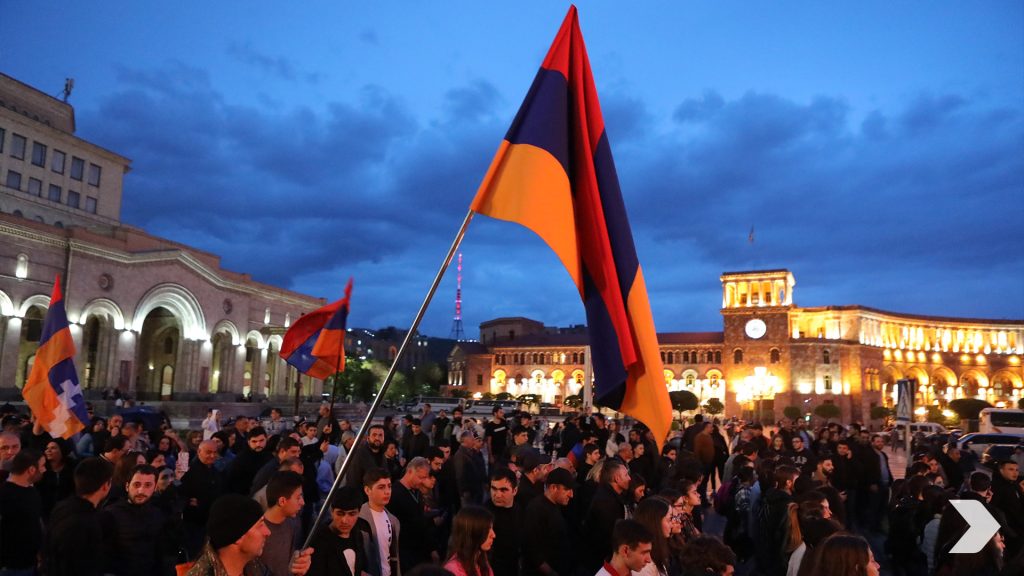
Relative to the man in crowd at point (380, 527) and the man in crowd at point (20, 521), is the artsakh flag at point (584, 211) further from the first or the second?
the man in crowd at point (20, 521)

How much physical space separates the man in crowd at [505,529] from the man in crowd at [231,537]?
2.74m

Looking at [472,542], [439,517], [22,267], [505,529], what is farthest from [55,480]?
[22,267]

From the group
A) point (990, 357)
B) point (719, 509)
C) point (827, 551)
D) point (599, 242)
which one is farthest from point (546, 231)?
point (990, 357)

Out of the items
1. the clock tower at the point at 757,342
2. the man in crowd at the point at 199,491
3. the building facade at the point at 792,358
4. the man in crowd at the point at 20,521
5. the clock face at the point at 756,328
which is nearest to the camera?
the man in crowd at the point at 20,521

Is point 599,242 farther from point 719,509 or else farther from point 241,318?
point 241,318

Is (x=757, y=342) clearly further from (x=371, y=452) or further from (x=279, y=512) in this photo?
(x=279, y=512)

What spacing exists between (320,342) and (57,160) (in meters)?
41.9

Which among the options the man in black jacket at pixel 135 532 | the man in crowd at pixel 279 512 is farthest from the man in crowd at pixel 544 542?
the man in black jacket at pixel 135 532

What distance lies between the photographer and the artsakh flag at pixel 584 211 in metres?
4.84

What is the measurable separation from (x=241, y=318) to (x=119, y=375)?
11.1m

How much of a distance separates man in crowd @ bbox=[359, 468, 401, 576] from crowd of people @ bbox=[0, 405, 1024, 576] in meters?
0.02

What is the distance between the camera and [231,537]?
3283 mm

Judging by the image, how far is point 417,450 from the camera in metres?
11.9

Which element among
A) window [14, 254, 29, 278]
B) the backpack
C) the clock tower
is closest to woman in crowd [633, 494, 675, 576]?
the backpack
